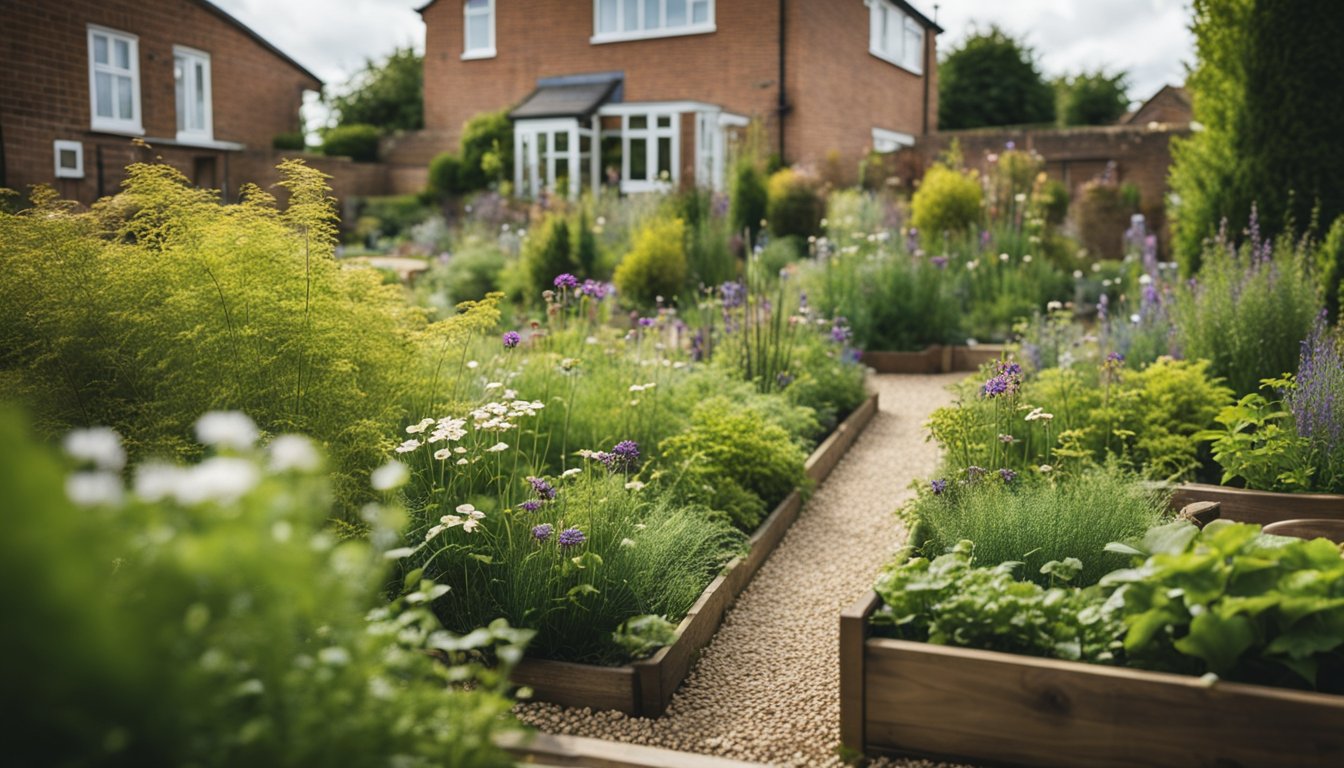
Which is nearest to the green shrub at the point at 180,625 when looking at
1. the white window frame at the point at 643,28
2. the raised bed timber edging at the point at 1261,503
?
the raised bed timber edging at the point at 1261,503

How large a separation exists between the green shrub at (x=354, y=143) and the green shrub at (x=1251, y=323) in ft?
75.4

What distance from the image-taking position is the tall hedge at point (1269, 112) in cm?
787

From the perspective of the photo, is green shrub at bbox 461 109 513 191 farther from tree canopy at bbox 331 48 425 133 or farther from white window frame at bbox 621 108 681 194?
tree canopy at bbox 331 48 425 133

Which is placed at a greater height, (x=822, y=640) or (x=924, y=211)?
(x=924, y=211)

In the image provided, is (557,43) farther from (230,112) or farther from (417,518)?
(417,518)

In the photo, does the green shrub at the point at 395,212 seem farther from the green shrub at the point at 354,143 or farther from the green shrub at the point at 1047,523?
the green shrub at the point at 1047,523

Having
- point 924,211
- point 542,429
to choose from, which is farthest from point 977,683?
point 924,211

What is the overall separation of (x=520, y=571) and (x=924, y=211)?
9.52 m

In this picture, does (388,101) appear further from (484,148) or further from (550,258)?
(550,258)

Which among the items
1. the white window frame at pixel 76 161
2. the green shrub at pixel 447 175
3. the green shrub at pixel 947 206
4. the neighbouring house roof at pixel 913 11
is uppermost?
the neighbouring house roof at pixel 913 11

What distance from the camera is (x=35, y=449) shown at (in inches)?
49.9

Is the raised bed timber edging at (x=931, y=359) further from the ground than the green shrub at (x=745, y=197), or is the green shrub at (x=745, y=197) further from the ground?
the green shrub at (x=745, y=197)

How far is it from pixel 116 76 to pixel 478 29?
862 centimetres

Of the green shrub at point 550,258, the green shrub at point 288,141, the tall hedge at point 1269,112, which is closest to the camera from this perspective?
the tall hedge at point 1269,112
